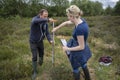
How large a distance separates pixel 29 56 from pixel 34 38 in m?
2.06

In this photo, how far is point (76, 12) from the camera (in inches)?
192

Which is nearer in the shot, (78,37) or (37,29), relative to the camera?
(78,37)

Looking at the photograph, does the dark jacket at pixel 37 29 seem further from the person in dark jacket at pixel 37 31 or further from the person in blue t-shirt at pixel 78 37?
the person in blue t-shirt at pixel 78 37

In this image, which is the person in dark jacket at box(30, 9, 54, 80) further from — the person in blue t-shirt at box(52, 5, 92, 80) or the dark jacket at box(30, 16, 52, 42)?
the person in blue t-shirt at box(52, 5, 92, 80)

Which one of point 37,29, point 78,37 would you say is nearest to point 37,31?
point 37,29

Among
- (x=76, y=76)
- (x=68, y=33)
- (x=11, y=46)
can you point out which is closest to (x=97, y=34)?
(x=68, y=33)

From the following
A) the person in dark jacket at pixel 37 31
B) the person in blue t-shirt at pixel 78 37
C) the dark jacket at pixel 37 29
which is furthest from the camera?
the dark jacket at pixel 37 29

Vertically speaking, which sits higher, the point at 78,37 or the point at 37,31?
the point at 78,37

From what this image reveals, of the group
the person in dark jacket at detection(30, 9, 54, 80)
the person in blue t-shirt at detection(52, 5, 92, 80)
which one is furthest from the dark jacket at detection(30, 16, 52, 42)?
the person in blue t-shirt at detection(52, 5, 92, 80)

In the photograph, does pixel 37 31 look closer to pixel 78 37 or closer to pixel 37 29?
pixel 37 29

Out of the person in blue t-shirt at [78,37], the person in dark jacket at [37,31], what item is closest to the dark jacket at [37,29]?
the person in dark jacket at [37,31]

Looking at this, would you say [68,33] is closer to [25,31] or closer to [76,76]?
[25,31]

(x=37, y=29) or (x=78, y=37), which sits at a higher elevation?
(x=78, y=37)

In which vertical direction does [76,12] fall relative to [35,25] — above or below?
above
